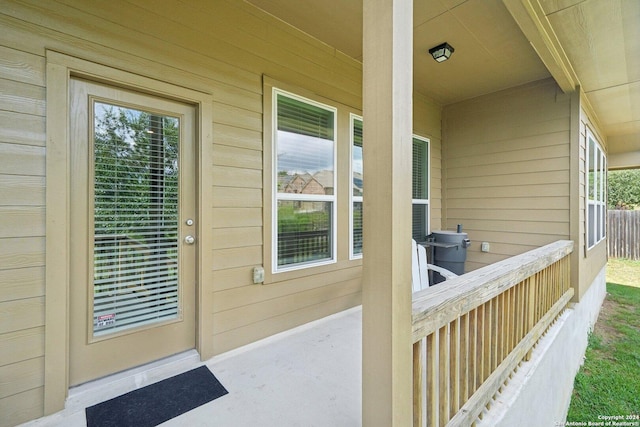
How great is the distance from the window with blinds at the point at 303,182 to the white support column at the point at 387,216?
1.58 metres

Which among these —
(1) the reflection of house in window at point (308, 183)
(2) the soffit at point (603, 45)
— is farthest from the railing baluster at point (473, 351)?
(2) the soffit at point (603, 45)

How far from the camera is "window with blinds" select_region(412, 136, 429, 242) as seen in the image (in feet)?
13.9

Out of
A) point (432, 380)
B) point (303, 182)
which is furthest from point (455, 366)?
point (303, 182)

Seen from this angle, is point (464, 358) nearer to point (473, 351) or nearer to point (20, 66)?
point (473, 351)

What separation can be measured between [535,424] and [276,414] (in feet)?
6.65

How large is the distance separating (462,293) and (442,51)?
2.61 m

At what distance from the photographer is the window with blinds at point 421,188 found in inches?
167

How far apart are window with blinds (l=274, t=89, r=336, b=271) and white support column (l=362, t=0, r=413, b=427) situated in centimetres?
158

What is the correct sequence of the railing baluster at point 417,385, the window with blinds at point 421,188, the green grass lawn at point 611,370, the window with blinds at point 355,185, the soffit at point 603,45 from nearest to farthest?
the railing baluster at point 417,385 < the soffit at point 603,45 < the green grass lawn at point 611,370 < the window with blinds at point 355,185 < the window with blinds at point 421,188

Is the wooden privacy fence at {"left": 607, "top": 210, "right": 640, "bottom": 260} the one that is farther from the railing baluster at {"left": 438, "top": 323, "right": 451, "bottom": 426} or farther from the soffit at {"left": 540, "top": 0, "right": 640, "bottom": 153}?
the railing baluster at {"left": 438, "top": 323, "right": 451, "bottom": 426}

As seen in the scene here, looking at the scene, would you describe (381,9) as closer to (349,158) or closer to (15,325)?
(349,158)

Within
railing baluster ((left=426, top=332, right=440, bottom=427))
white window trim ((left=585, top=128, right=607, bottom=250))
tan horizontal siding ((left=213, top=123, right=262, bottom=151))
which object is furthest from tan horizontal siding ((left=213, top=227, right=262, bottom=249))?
white window trim ((left=585, top=128, right=607, bottom=250))

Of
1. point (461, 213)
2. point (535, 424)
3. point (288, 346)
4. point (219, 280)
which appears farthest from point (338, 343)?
point (461, 213)

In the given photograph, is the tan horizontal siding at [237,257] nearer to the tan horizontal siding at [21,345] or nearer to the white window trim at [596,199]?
the tan horizontal siding at [21,345]
